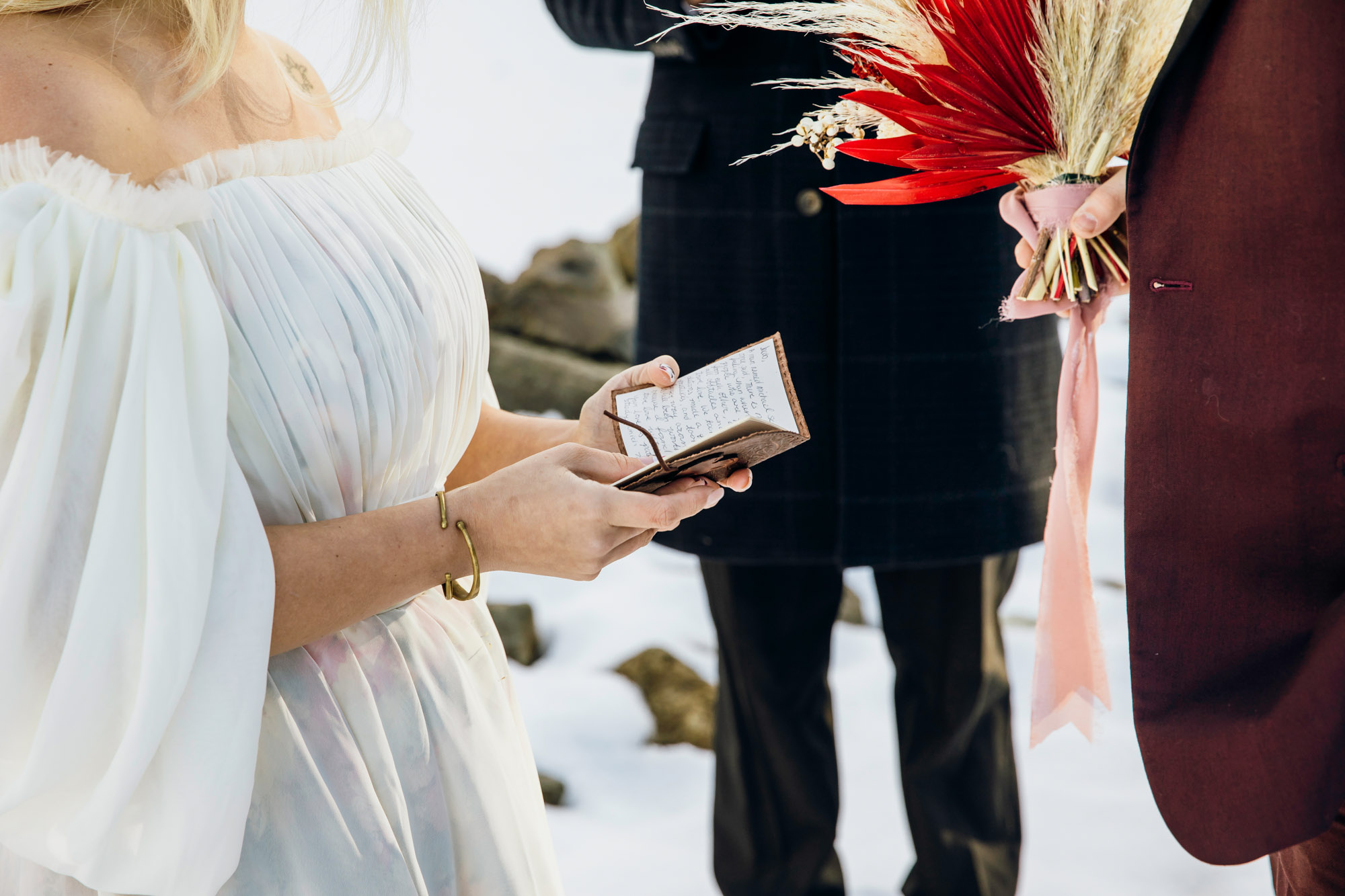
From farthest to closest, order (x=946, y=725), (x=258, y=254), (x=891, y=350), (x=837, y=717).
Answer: (x=837, y=717) < (x=946, y=725) < (x=891, y=350) < (x=258, y=254)

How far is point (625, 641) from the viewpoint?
3.05 m

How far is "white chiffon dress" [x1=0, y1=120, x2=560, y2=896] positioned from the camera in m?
0.81

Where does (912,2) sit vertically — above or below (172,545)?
above

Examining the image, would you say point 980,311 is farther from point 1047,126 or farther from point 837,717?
point 837,717

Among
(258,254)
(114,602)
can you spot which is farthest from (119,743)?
(258,254)

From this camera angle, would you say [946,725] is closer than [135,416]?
No

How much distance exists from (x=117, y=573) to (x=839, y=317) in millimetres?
1159

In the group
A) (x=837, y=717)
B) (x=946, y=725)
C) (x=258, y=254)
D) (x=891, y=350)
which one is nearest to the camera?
(x=258, y=254)

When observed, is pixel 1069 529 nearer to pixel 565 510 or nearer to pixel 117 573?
pixel 565 510

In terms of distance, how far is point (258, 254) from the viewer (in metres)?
0.95

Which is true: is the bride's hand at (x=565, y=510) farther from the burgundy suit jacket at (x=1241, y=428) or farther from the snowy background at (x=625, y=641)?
the snowy background at (x=625, y=641)

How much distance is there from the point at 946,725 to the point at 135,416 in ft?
4.59

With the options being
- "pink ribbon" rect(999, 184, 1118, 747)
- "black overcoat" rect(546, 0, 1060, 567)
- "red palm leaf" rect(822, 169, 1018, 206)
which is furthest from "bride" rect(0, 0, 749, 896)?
"black overcoat" rect(546, 0, 1060, 567)

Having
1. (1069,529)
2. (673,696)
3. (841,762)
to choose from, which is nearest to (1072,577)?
(1069,529)
